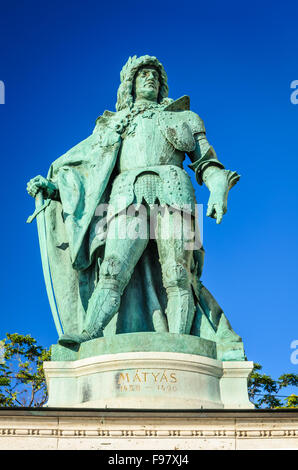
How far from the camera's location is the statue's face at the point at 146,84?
45.1 ft

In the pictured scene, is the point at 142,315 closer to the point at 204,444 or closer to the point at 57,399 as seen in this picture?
the point at 57,399

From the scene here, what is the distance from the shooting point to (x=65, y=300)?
12578 millimetres

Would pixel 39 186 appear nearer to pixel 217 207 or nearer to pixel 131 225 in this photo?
pixel 131 225

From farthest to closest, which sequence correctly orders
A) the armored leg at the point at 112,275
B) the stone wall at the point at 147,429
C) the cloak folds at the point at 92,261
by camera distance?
the cloak folds at the point at 92,261 → the armored leg at the point at 112,275 → the stone wall at the point at 147,429

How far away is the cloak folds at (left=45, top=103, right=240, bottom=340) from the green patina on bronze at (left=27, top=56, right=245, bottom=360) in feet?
0.06

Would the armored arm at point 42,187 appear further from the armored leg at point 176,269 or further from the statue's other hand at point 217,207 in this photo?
the statue's other hand at point 217,207

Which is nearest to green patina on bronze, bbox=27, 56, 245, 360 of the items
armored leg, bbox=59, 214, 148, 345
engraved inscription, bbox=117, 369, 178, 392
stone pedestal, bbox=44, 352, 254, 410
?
Result: armored leg, bbox=59, 214, 148, 345

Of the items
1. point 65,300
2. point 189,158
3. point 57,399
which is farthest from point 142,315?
point 189,158

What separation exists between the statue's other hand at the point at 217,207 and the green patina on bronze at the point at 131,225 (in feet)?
0.06

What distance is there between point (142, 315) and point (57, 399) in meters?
2.19

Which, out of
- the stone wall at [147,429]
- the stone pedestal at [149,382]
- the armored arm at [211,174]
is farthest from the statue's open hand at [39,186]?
the stone wall at [147,429]

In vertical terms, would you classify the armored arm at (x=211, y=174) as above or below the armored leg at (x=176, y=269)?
above

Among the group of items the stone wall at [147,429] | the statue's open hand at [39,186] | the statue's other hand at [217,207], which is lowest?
the stone wall at [147,429]

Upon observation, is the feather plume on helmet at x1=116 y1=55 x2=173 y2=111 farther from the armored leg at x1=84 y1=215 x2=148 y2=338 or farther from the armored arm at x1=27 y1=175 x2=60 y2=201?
the armored leg at x1=84 y1=215 x2=148 y2=338
